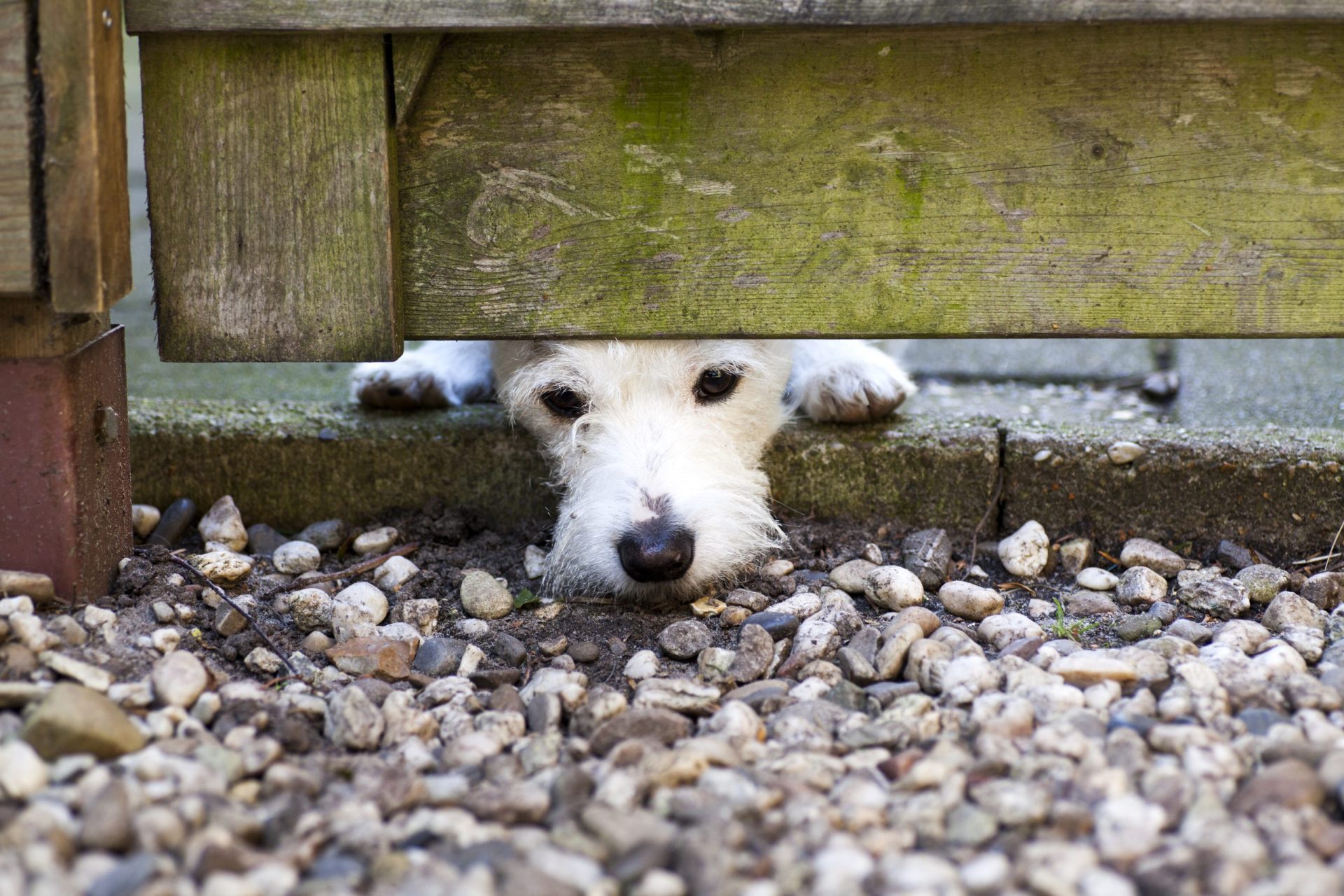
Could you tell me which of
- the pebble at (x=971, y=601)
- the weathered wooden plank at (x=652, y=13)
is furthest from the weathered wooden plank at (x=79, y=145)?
the pebble at (x=971, y=601)

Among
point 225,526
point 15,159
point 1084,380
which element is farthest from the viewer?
point 1084,380

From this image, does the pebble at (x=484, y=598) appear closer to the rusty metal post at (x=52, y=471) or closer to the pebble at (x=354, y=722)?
the pebble at (x=354, y=722)

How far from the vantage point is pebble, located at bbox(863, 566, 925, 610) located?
8.87 feet

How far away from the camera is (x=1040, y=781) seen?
1.77 m

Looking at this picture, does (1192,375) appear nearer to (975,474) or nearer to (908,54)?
(975,474)

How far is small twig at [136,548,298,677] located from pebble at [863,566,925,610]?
1.29 m

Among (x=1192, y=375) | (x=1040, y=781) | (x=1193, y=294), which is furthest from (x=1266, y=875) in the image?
(x=1192, y=375)

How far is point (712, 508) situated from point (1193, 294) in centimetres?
121

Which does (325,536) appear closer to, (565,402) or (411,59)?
(565,402)

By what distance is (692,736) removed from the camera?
6.77 ft

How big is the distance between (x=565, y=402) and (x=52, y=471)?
4.19 ft

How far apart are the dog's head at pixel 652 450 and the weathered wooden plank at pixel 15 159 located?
1.28m

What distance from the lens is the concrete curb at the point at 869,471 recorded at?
3.03m

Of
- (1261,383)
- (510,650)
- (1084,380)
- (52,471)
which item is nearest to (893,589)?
(510,650)
